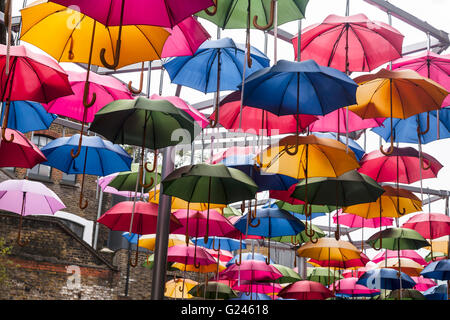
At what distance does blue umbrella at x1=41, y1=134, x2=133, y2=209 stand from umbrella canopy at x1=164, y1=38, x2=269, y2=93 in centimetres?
132

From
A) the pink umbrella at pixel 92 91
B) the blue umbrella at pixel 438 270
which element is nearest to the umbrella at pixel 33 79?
the pink umbrella at pixel 92 91

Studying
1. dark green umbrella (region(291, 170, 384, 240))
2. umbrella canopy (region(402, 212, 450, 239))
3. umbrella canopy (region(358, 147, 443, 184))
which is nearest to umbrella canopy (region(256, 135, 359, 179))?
dark green umbrella (region(291, 170, 384, 240))

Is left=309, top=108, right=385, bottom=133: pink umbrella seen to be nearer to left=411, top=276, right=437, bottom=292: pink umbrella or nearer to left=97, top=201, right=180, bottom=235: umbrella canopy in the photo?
left=97, top=201, right=180, bottom=235: umbrella canopy

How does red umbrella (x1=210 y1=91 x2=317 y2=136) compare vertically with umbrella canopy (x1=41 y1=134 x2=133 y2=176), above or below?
above

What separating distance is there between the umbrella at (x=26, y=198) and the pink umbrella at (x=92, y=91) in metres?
1.54

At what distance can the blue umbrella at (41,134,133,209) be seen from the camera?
256 inches

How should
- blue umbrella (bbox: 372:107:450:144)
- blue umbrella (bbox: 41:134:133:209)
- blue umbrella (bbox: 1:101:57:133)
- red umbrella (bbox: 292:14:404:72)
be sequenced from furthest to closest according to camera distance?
blue umbrella (bbox: 41:134:133:209) < blue umbrella (bbox: 372:107:450:144) < blue umbrella (bbox: 1:101:57:133) < red umbrella (bbox: 292:14:404:72)

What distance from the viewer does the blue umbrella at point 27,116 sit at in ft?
19.4

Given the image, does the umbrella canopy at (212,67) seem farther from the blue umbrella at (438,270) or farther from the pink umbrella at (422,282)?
the pink umbrella at (422,282)

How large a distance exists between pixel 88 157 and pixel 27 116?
964mm

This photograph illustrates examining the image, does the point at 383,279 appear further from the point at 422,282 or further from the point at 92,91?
the point at 92,91

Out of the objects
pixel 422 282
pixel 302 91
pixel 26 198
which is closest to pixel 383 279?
pixel 422 282

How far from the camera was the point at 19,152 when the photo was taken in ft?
18.2
